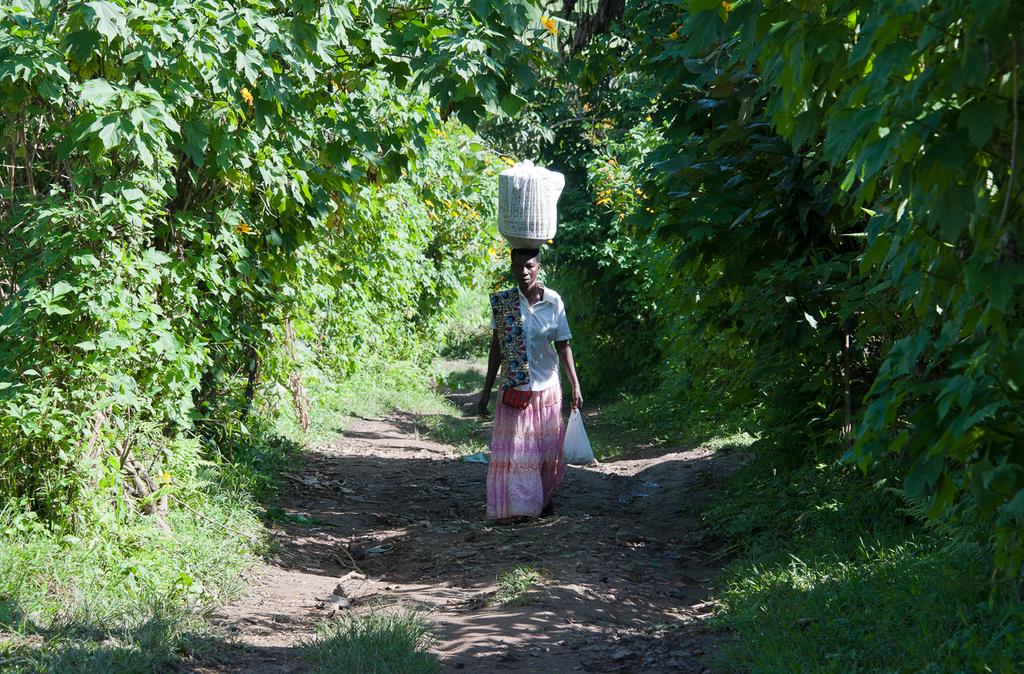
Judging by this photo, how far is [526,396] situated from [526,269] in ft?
2.96

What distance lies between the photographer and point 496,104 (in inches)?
207

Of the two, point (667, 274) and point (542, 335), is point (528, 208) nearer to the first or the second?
point (542, 335)

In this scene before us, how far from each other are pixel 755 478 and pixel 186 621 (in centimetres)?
405

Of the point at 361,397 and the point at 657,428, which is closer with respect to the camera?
the point at 657,428

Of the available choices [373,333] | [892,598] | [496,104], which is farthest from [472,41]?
[373,333]

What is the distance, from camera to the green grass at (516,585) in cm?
543

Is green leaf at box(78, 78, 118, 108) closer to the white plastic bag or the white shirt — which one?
the white shirt

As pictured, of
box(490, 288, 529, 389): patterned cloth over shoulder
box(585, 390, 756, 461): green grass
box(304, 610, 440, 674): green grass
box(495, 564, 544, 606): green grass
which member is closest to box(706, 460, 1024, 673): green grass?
box(495, 564, 544, 606): green grass

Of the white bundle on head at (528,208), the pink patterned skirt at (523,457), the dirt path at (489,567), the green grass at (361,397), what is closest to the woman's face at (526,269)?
the white bundle on head at (528,208)

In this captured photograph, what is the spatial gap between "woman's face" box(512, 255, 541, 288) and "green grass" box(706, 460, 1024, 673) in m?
2.23

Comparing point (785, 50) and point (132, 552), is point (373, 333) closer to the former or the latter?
point (132, 552)

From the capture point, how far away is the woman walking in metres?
7.29

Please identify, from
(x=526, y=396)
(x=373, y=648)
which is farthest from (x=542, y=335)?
(x=373, y=648)

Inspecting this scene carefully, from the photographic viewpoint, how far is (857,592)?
4660mm
